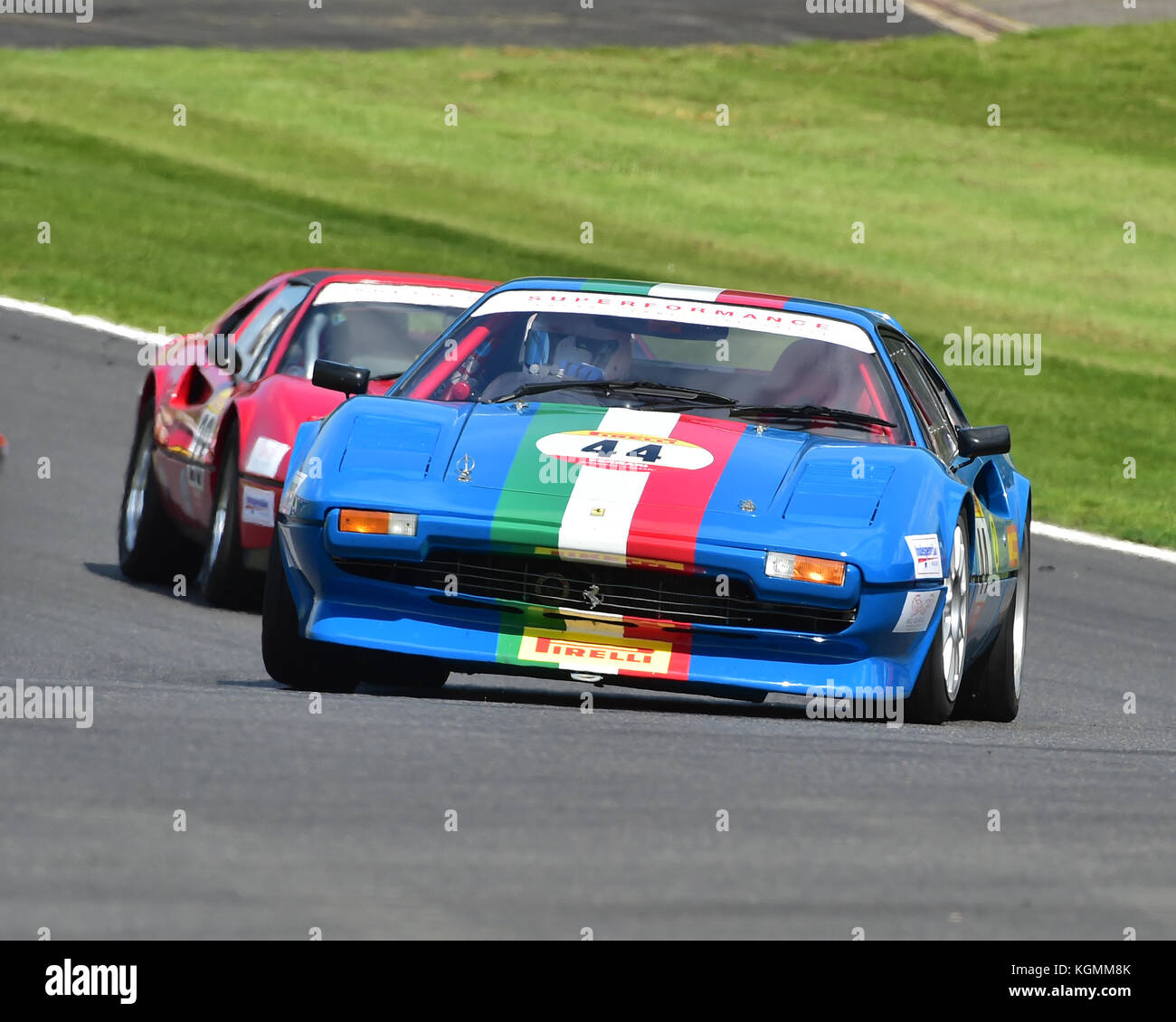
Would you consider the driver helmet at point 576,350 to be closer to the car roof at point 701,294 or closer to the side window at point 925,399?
the car roof at point 701,294

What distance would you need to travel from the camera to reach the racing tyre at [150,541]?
34.9 ft

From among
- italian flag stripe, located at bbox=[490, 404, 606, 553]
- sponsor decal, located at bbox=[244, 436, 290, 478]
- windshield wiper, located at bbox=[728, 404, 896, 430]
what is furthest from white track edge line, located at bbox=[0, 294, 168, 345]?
italian flag stripe, located at bbox=[490, 404, 606, 553]

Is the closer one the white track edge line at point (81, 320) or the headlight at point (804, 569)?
the headlight at point (804, 569)

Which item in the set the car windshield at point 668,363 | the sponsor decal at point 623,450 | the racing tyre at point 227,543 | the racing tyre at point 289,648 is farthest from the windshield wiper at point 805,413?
the racing tyre at point 227,543

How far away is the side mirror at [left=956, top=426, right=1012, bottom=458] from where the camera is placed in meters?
7.79

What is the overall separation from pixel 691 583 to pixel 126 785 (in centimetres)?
203

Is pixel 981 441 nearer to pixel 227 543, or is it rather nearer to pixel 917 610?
pixel 917 610

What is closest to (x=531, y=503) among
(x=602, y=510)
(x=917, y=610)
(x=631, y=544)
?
(x=602, y=510)

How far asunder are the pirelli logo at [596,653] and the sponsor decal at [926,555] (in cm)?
75

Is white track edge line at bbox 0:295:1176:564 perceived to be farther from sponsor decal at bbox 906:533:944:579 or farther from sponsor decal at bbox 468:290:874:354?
sponsor decal at bbox 906:533:944:579

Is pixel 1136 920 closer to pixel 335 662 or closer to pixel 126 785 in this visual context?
pixel 126 785

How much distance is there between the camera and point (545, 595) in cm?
665

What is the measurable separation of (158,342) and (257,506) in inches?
332
